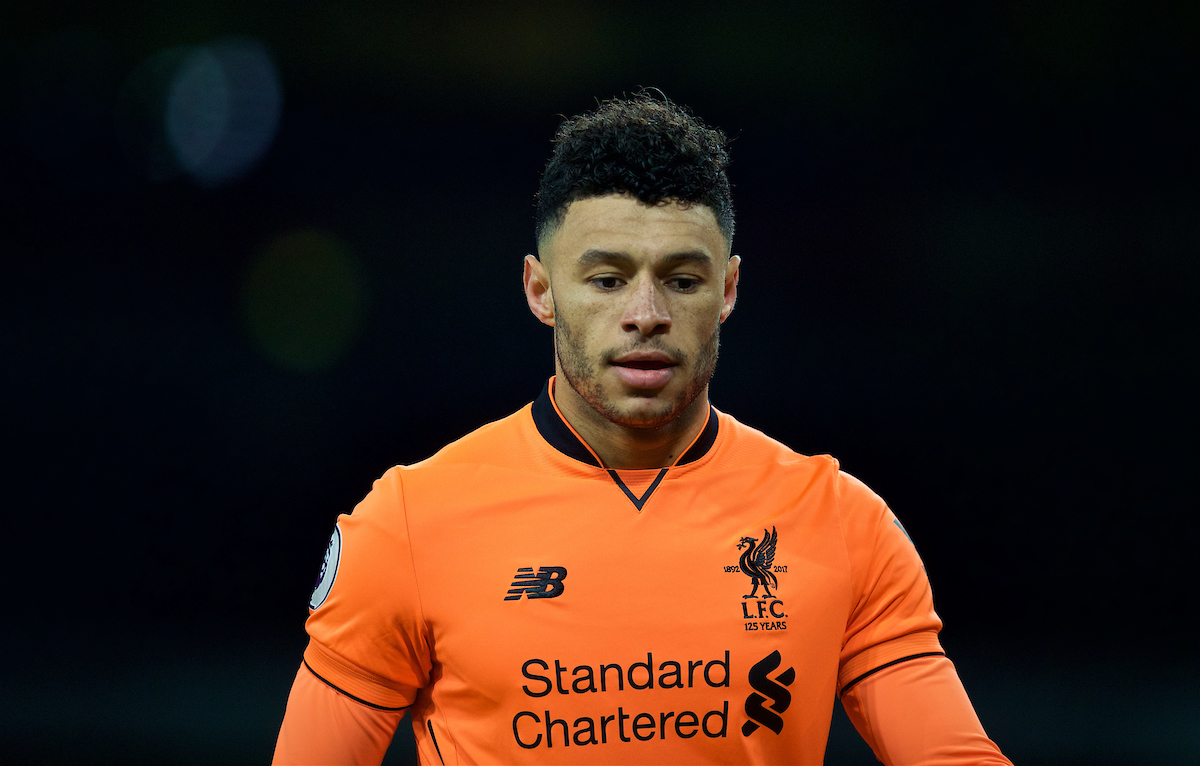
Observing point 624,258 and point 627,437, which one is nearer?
point 624,258

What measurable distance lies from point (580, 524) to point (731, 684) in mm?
388

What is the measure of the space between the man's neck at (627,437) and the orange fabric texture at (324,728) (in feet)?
2.03

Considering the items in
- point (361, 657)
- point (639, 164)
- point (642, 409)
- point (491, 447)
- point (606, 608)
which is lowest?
point (361, 657)

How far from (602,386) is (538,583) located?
1.22 feet

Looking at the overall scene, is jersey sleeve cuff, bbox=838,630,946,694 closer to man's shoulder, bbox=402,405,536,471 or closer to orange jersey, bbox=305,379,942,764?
orange jersey, bbox=305,379,942,764

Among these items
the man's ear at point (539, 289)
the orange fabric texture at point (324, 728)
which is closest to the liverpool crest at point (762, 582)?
the man's ear at point (539, 289)

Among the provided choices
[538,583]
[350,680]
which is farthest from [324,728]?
[538,583]

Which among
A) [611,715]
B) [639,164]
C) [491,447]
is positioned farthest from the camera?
[491,447]

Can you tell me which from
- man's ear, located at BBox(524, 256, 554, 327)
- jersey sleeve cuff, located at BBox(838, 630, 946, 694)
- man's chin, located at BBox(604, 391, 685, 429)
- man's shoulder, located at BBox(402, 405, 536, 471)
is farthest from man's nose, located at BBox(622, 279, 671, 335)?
jersey sleeve cuff, located at BBox(838, 630, 946, 694)

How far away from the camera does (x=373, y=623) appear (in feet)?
5.64

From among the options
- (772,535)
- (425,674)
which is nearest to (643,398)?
(772,535)

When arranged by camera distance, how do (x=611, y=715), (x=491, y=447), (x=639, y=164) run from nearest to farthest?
(x=611, y=715) < (x=639, y=164) < (x=491, y=447)

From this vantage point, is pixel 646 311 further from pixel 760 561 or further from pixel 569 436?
pixel 760 561

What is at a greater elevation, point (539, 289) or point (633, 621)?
point (539, 289)
